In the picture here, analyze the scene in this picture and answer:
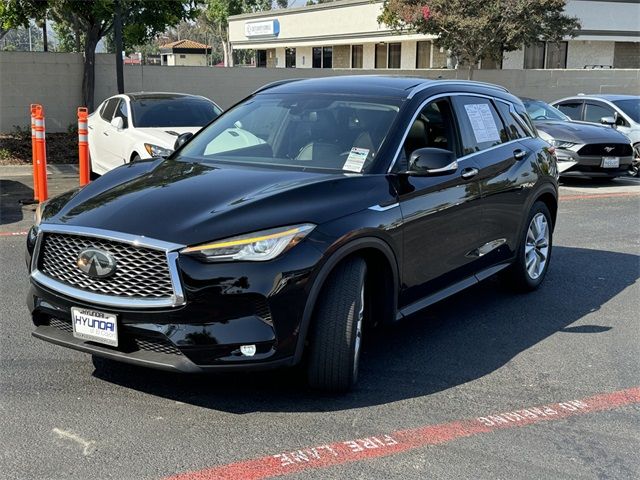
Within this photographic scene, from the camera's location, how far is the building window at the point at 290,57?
48.7 metres

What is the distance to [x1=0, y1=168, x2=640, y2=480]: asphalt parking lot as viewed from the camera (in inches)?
138

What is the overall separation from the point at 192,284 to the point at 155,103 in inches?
312

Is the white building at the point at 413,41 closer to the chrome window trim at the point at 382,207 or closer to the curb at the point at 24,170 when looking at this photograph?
the curb at the point at 24,170

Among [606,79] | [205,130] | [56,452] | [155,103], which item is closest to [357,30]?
[606,79]

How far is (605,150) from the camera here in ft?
43.6

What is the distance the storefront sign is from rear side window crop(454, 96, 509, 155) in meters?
43.1

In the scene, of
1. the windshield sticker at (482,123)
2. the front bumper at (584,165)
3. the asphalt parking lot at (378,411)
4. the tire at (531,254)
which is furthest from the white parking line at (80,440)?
the front bumper at (584,165)

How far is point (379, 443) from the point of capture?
3.71 metres

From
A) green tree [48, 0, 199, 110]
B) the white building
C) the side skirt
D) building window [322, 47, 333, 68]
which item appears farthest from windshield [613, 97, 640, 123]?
building window [322, 47, 333, 68]

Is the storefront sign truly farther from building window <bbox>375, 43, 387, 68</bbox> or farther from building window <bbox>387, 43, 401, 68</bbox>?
building window <bbox>387, 43, 401, 68</bbox>

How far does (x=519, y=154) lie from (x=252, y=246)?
3.27 metres

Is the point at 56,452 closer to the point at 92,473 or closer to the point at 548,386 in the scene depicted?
A: the point at 92,473

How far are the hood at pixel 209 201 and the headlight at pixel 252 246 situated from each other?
0.13ft

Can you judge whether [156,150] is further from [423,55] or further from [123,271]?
[423,55]
